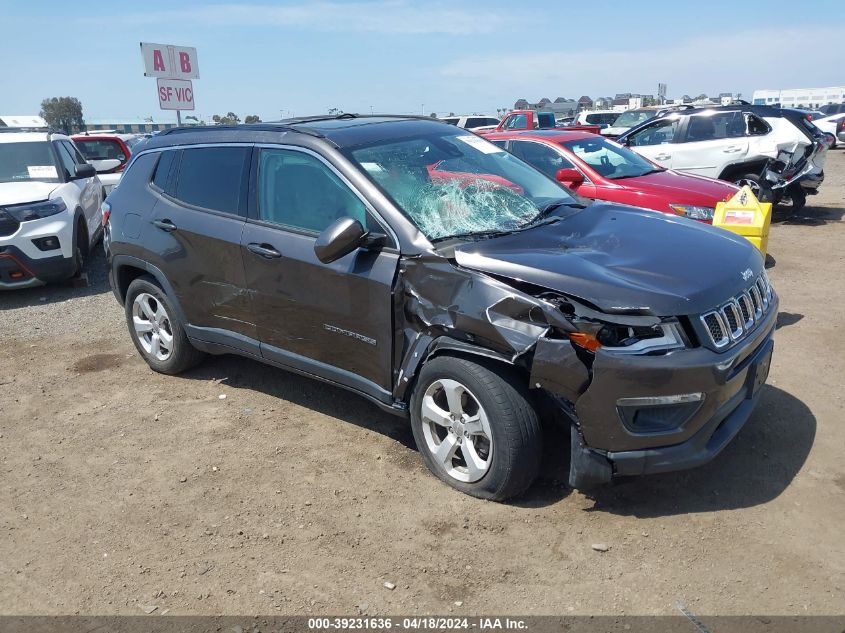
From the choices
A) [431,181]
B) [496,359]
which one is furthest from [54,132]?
[496,359]

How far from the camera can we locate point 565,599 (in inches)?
111

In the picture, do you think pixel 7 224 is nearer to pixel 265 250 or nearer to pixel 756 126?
pixel 265 250

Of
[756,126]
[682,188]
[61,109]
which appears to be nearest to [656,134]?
[756,126]

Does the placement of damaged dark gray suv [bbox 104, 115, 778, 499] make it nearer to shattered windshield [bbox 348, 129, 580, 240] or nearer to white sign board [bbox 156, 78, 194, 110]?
shattered windshield [bbox 348, 129, 580, 240]

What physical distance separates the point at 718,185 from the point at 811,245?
2.24 metres

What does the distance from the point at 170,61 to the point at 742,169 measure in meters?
13.2

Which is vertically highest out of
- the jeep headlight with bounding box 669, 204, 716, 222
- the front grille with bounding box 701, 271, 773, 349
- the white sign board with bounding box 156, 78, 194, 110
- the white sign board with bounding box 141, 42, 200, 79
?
the white sign board with bounding box 141, 42, 200, 79

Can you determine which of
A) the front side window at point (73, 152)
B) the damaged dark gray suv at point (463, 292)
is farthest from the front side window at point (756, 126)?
the front side window at point (73, 152)

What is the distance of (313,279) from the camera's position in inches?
154

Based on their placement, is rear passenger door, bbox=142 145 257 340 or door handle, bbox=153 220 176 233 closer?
rear passenger door, bbox=142 145 257 340

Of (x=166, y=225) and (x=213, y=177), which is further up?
(x=213, y=177)

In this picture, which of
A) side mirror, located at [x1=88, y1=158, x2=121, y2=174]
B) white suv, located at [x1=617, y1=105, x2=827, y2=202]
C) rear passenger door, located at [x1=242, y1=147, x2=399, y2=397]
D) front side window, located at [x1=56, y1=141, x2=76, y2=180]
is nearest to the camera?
rear passenger door, located at [x1=242, y1=147, x2=399, y2=397]

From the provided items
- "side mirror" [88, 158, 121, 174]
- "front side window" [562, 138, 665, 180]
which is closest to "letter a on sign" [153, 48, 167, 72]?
"side mirror" [88, 158, 121, 174]

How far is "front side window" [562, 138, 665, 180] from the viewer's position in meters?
7.84
